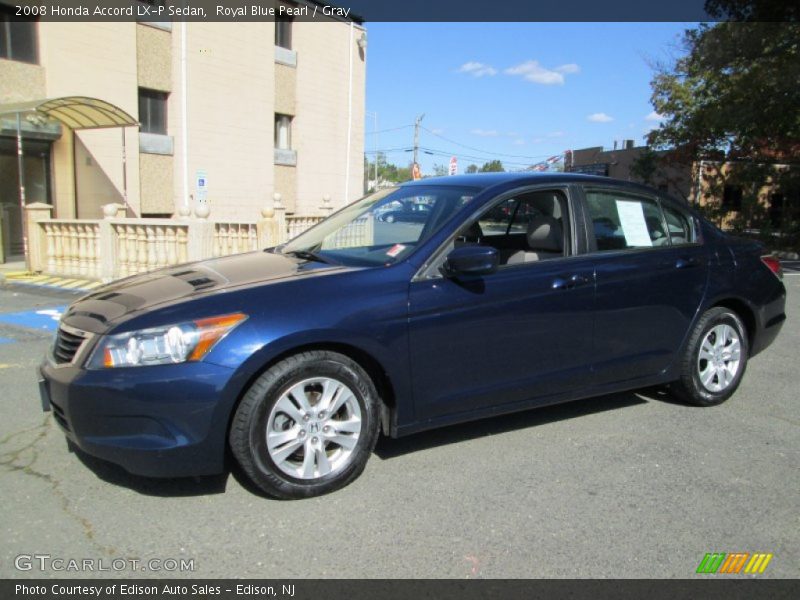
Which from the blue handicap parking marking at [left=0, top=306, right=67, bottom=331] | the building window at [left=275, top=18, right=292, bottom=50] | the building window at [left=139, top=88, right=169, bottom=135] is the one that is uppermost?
the building window at [left=275, top=18, right=292, bottom=50]

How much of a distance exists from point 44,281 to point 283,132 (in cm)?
1122

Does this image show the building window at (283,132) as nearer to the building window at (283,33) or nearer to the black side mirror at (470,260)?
the building window at (283,33)

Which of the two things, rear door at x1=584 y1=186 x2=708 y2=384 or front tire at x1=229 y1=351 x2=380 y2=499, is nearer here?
front tire at x1=229 y1=351 x2=380 y2=499

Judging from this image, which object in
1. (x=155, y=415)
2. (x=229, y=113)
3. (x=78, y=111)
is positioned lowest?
(x=155, y=415)

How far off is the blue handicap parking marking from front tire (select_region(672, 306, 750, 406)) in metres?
6.62

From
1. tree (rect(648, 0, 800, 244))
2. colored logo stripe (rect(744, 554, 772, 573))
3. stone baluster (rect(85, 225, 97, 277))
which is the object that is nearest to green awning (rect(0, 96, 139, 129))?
stone baluster (rect(85, 225, 97, 277))

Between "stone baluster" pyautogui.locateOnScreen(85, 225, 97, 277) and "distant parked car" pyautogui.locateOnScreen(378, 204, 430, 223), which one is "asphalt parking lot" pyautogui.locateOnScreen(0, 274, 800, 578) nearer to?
"distant parked car" pyautogui.locateOnScreen(378, 204, 430, 223)

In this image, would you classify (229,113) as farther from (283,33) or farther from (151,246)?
(151,246)

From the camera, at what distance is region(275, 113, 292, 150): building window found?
2102 cm

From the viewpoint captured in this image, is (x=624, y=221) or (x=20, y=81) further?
(x=20, y=81)

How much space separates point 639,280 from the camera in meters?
4.46

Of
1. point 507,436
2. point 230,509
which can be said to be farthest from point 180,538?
point 507,436

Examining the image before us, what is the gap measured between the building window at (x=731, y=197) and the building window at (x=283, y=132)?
17.2 metres

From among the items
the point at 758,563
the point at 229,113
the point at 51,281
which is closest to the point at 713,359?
the point at 758,563
